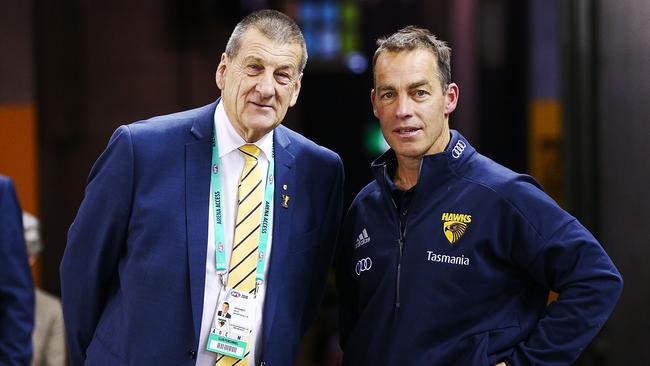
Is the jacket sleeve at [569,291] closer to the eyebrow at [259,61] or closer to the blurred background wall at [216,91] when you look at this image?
the eyebrow at [259,61]

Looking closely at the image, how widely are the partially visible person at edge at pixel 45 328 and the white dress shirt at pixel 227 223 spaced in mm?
2050

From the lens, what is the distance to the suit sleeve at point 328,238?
9.87ft

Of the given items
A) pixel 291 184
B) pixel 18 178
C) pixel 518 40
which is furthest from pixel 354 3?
pixel 291 184

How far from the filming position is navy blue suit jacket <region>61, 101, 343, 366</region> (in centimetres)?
268

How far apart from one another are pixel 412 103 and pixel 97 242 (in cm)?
100

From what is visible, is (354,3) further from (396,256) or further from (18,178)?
(396,256)

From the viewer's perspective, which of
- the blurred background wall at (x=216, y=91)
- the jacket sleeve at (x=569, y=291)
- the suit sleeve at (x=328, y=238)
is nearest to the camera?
the jacket sleeve at (x=569, y=291)

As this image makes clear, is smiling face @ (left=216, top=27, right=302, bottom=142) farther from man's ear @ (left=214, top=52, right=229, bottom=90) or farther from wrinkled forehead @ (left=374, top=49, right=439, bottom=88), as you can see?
wrinkled forehead @ (left=374, top=49, right=439, bottom=88)

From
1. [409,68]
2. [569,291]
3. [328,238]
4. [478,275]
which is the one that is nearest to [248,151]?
[328,238]

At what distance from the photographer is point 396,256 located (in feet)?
8.96

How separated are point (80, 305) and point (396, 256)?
38.0 inches

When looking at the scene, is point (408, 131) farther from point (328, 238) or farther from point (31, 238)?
point (31, 238)

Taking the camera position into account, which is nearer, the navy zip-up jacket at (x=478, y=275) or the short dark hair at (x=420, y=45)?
the navy zip-up jacket at (x=478, y=275)

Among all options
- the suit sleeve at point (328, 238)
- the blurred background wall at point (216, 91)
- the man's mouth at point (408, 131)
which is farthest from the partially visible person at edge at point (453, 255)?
the blurred background wall at point (216, 91)
